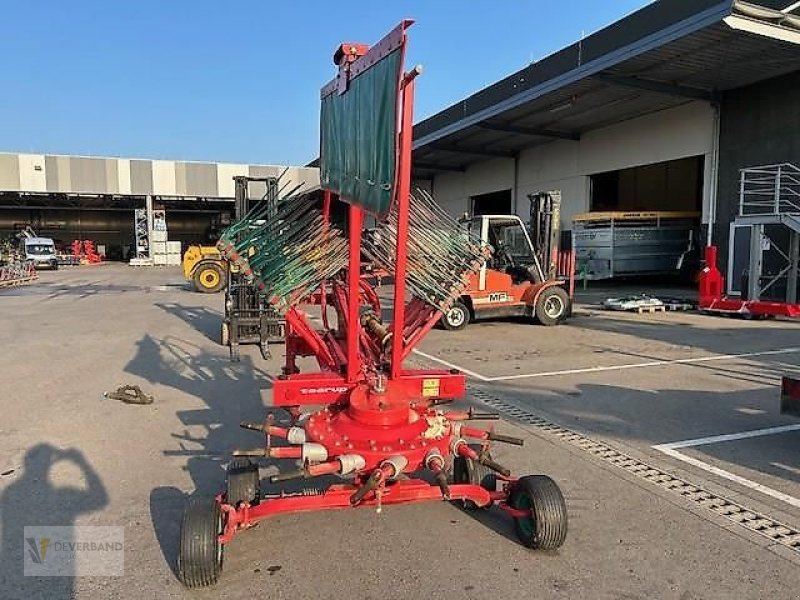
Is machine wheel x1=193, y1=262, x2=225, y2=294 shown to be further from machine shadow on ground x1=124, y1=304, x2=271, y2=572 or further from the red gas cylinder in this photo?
the red gas cylinder

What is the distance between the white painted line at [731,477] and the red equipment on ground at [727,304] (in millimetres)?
10313

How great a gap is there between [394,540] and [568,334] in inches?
367

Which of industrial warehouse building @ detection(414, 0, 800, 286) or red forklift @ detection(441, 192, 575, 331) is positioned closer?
red forklift @ detection(441, 192, 575, 331)

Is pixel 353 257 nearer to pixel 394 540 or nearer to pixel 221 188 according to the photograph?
pixel 394 540

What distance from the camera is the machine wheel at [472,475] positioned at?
13.3ft

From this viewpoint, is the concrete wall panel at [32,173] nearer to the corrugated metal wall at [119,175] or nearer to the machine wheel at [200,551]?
the corrugated metal wall at [119,175]

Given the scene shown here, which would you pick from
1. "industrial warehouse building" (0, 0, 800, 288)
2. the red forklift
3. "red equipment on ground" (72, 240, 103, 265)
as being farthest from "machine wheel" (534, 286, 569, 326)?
"red equipment on ground" (72, 240, 103, 265)

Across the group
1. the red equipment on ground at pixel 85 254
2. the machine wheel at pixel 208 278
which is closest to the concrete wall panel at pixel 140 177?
the red equipment on ground at pixel 85 254

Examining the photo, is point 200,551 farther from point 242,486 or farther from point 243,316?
point 243,316

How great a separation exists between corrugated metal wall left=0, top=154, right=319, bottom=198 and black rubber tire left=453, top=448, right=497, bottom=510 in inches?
1637

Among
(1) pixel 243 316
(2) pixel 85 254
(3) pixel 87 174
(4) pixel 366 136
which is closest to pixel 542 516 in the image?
(4) pixel 366 136

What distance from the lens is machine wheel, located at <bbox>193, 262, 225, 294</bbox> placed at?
73.8 feet

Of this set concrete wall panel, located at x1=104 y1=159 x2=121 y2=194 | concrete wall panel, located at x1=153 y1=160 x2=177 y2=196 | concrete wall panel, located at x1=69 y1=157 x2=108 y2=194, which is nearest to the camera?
concrete wall panel, located at x1=69 y1=157 x2=108 y2=194

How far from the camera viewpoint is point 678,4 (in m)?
16.8
